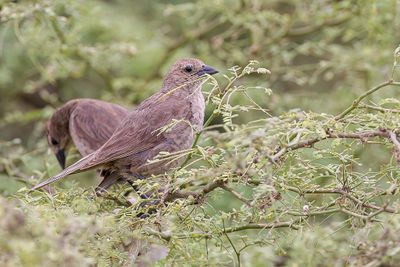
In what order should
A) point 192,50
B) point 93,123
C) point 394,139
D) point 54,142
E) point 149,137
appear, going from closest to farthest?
1. point 394,139
2. point 149,137
3. point 93,123
4. point 54,142
5. point 192,50

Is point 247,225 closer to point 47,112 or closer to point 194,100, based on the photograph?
point 194,100

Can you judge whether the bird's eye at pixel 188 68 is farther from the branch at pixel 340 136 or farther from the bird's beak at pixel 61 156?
the branch at pixel 340 136

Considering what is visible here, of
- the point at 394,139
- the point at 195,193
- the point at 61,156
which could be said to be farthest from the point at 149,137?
the point at 394,139

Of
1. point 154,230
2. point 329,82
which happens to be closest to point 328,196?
point 154,230

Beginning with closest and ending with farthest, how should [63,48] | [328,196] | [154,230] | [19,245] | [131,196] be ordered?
[19,245] → [154,230] → [328,196] → [131,196] → [63,48]

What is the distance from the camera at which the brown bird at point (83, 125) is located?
6.18 m

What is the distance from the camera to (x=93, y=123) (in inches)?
247

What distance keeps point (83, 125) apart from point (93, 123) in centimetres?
19

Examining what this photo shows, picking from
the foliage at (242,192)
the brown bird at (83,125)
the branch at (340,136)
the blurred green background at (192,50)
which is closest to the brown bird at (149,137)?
the foliage at (242,192)

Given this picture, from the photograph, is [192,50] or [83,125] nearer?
[83,125]

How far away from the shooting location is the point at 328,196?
12.0 ft

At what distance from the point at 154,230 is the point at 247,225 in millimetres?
397

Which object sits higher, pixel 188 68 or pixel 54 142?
pixel 188 68

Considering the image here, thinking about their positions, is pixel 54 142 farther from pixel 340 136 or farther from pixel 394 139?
pixel 394 139
